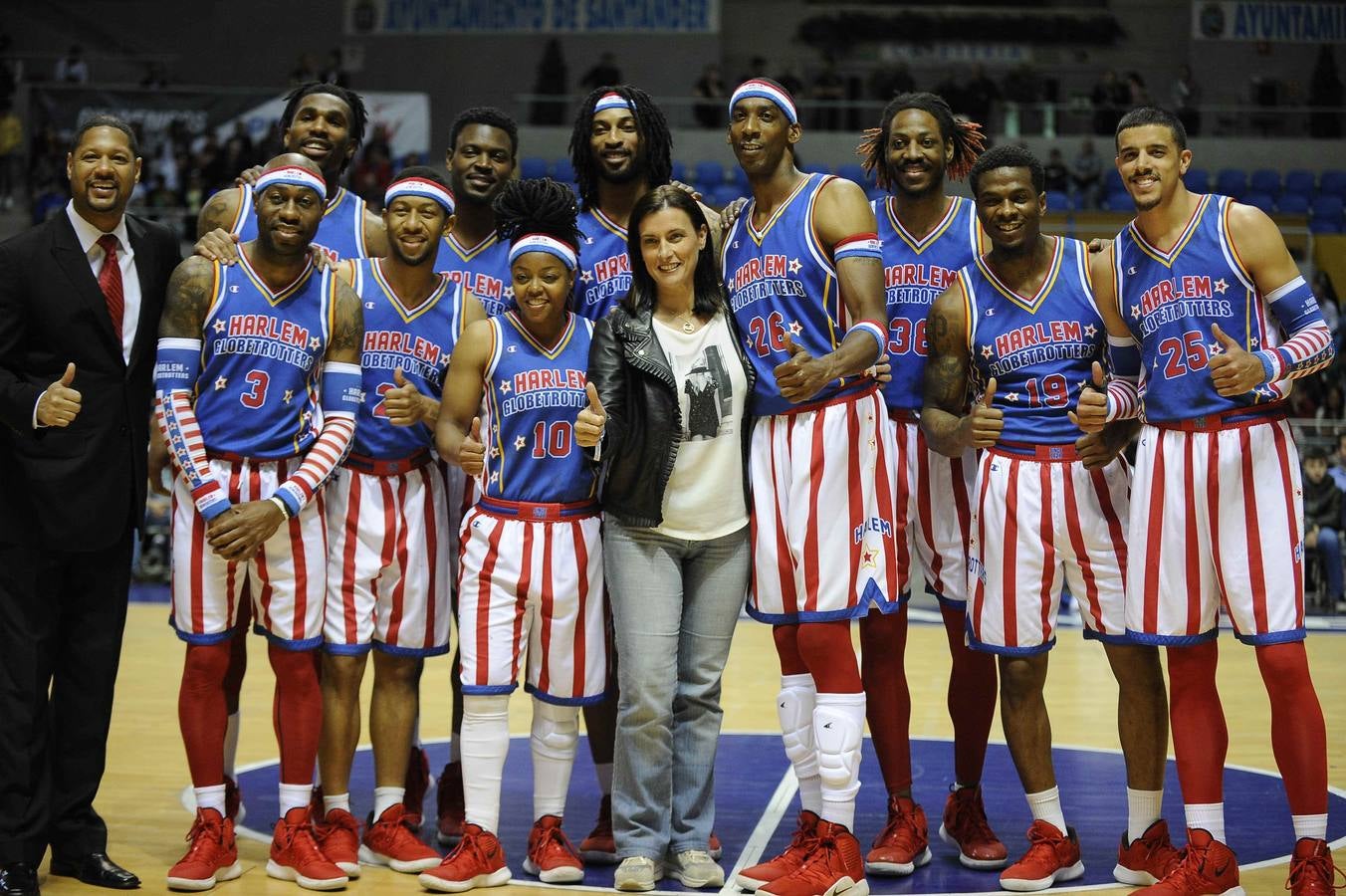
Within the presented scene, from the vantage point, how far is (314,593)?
5.36 meters

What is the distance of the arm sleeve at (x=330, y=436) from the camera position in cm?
518

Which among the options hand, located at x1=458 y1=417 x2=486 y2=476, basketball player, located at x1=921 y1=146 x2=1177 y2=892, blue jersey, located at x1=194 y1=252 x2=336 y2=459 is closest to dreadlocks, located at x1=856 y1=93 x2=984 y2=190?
basketball player, located at x1=921 y1=146 x2=1177 y2=892

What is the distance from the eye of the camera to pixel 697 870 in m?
5.19

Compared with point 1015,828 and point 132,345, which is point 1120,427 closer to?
point 1015,828

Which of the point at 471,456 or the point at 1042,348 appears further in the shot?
the point at 1042,348

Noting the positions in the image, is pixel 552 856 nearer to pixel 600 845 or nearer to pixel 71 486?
pixel 600 845

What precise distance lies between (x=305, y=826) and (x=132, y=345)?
5.97 ft

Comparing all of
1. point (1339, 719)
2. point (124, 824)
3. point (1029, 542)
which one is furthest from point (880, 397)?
point (1339, 719)

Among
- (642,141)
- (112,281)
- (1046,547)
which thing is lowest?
(1046,547)

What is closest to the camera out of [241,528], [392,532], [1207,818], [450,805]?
[1207,818]

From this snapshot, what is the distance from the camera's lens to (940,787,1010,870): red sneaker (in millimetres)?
5551

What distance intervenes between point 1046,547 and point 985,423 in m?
0.49

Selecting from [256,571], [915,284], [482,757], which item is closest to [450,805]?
[482,757]

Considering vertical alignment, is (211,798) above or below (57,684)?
below
